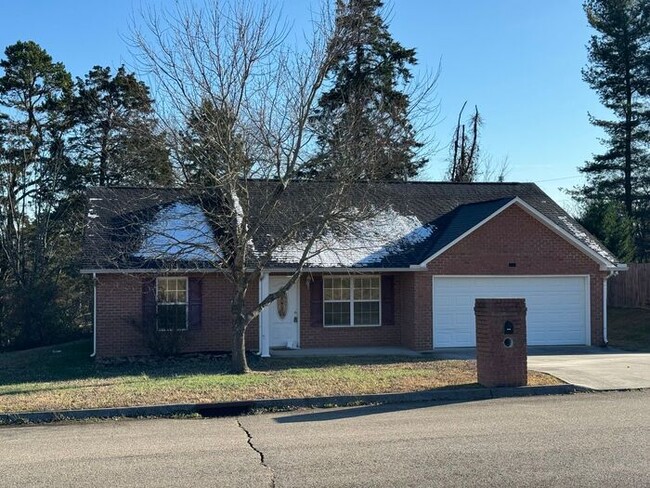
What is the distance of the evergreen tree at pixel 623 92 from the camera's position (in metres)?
37.8

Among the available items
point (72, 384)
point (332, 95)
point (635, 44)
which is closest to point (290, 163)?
point (332, 95)

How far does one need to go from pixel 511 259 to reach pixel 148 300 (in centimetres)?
1007

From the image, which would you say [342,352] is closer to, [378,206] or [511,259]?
[378,206]

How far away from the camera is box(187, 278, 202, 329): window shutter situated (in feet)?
60.7

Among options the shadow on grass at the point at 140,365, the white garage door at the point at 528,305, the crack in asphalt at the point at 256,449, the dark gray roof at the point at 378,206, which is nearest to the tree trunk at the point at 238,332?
the shadow on grass at the point at 140,365

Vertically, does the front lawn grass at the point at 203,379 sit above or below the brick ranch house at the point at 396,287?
below

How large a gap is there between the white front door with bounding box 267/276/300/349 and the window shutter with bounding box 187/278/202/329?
6.71 feet

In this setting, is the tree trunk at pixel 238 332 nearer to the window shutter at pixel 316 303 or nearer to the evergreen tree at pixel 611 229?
the window shutter at pixel 316 303

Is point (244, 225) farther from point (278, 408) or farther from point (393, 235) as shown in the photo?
A: point (393, 235)

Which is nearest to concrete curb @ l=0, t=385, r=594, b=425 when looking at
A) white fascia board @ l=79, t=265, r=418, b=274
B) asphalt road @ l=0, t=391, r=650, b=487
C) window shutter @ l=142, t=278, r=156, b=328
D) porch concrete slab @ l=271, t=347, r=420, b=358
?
asphalt road @ l=0, t=391, r=650, b=487

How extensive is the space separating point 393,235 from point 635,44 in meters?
24.9

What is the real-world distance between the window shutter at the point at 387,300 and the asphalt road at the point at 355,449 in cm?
913

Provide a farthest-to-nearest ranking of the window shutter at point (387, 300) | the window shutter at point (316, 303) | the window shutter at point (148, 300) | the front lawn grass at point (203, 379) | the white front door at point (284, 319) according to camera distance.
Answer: the window shutter at point (387, 300), the window shutter at point (316, 303), the white front door at point (284, 319), the window shutter at point (148, 300), the front lawn grass at point (203, 379)

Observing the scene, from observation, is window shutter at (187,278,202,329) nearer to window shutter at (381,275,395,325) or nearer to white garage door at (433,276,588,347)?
window shutter at (381,275,395,325)
